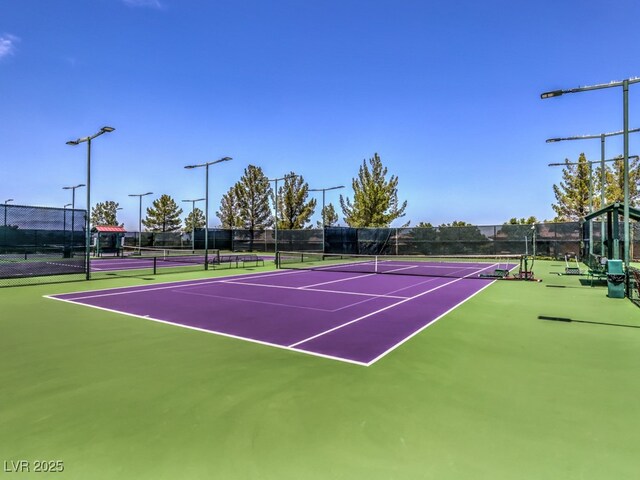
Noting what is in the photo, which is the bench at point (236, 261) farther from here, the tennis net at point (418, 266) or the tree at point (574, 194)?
the tree at point (574, 194)

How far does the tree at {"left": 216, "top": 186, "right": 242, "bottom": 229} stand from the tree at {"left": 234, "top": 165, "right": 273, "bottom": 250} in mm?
3668

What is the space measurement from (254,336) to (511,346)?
14.9 feet

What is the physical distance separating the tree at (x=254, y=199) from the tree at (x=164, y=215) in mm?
21953

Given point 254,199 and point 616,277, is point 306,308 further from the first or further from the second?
point 254,199

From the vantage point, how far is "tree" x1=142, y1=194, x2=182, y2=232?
2837 inches

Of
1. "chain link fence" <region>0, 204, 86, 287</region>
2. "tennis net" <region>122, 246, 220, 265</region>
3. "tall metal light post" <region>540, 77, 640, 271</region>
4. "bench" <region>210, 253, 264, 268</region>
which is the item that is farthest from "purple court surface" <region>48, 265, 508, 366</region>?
"tennis net" <region>122, 246, 220, 265</region>

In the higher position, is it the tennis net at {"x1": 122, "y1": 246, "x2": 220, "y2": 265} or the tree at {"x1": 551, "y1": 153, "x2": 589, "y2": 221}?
the tree at {"x1": 551, "y1": 153, "x2": 589, "y2": 221}

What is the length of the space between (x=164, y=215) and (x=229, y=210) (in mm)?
14743

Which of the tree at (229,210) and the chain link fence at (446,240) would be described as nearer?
the chain link fence at (446,240)

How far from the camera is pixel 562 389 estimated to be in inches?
181

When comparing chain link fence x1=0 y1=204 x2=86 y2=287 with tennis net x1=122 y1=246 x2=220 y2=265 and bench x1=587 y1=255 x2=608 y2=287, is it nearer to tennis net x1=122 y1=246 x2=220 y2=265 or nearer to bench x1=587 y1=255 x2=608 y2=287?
tennis net x1=122 y1=246 x2=220 y2=265

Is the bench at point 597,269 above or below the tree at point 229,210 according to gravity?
below

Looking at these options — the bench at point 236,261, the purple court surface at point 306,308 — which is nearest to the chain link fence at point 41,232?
the purple court surface at point 306,308

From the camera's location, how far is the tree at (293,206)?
5369 centimetres
